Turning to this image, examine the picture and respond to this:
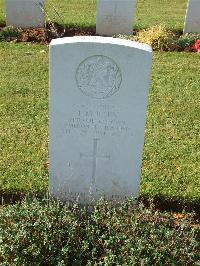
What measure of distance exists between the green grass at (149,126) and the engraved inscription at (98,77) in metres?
1.43

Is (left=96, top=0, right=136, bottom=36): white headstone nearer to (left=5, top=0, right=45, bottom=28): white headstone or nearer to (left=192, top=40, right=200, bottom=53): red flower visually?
(left=5, top=0, right=45, bottom=28): white headstone

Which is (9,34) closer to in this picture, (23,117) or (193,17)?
(193,17)

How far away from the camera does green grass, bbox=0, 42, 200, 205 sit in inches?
222

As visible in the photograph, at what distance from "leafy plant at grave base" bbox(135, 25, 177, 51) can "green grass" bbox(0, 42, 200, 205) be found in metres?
0.67

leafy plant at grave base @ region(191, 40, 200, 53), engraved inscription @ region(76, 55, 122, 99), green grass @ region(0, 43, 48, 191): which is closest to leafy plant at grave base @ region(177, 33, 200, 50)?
leafy plant at grave base @ region(191, 40, 200, 53)

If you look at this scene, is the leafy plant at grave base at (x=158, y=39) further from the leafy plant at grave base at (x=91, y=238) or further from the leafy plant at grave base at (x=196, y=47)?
the leafy plant at grave base at (x=91, y=238)

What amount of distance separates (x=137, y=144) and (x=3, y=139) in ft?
7.78

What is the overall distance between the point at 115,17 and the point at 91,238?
815 centimetres

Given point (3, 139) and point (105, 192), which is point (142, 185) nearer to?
point (105, 192)

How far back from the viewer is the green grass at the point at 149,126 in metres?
5.65

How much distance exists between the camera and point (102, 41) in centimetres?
432

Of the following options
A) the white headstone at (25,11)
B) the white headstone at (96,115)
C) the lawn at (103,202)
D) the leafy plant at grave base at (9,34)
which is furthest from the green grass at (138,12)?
the white headstone at (96,115)

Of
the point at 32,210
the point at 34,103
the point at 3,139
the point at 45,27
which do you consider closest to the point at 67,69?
the point at 32,210

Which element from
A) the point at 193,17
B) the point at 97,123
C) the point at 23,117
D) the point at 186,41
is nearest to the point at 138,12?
the point at 193,17
